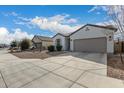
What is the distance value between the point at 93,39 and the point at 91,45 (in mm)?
767

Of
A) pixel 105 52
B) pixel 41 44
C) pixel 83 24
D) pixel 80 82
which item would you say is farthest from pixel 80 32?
pixel 41 44

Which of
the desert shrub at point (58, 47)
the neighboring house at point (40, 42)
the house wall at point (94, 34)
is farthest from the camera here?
the neighboring house at point (40, 42)

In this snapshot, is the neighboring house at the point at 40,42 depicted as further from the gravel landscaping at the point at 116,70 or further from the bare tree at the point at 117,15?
the gravel landscaping at the point at 116,70

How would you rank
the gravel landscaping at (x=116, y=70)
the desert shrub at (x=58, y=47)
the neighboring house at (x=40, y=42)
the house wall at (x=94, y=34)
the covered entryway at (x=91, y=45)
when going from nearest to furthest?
the gravel landscaping at (x=116, y=70)
the house wall at (x=94, y=34)
the covered entryway at (x=91, y=45)
the desert shrub at (x=58, y=47)
the neighboring house at (x=40, y=42)

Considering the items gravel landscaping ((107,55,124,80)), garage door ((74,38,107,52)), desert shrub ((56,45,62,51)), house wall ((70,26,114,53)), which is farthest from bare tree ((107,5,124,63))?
desert shrub ((56,45,62,51))

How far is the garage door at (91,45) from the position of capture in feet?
44.0

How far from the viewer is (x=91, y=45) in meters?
14.5

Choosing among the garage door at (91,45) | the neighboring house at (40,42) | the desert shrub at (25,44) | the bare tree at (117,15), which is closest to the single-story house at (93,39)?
the garage door at (91,45)

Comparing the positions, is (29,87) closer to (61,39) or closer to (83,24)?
(83,24)

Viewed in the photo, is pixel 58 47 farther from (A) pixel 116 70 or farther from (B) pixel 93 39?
(A) pixel 116 70

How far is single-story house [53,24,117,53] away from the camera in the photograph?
12.9m

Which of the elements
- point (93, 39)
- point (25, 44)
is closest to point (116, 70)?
point (93, 39)
